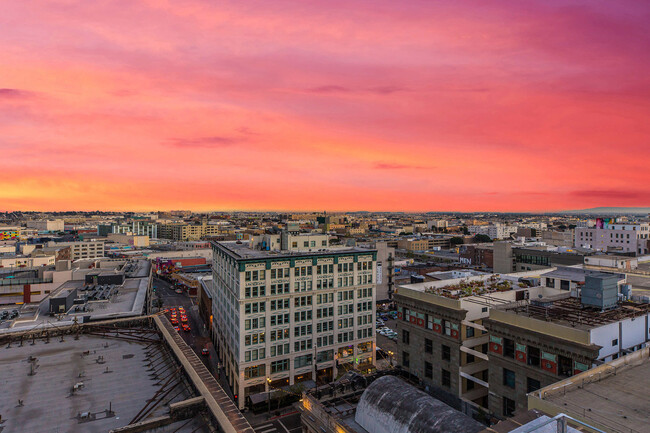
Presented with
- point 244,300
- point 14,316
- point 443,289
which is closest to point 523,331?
point 443,289

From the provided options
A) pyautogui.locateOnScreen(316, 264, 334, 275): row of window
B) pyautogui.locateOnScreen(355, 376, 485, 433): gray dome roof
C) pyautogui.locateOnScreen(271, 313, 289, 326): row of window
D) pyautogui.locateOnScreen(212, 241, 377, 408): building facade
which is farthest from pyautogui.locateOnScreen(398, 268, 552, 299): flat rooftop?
pyautogui.locateOnScreen(271, 313, 289, 326): row of window

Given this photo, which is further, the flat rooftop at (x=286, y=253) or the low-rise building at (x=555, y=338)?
the flat rooftop at (x=286, y=253)

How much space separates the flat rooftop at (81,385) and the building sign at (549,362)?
101ft

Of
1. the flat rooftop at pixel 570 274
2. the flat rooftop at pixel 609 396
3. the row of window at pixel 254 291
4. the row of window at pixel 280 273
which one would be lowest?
the row of window at pixel 254 291

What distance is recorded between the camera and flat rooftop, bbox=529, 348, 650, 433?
76.0 ft

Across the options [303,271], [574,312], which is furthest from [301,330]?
[574,312]

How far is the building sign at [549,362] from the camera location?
1446 inches

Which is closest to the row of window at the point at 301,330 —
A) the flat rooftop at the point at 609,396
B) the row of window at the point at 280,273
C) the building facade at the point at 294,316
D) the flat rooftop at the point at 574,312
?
the building facade at the point at 294,316

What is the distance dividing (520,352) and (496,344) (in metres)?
3.03

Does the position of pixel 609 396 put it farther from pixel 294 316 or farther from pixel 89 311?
pixel 89 311

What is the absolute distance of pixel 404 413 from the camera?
34938 millimetres

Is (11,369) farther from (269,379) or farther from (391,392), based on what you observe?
(269,379)

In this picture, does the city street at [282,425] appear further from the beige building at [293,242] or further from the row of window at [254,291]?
the beige building at [293,242]

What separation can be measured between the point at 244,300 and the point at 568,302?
4833cm
